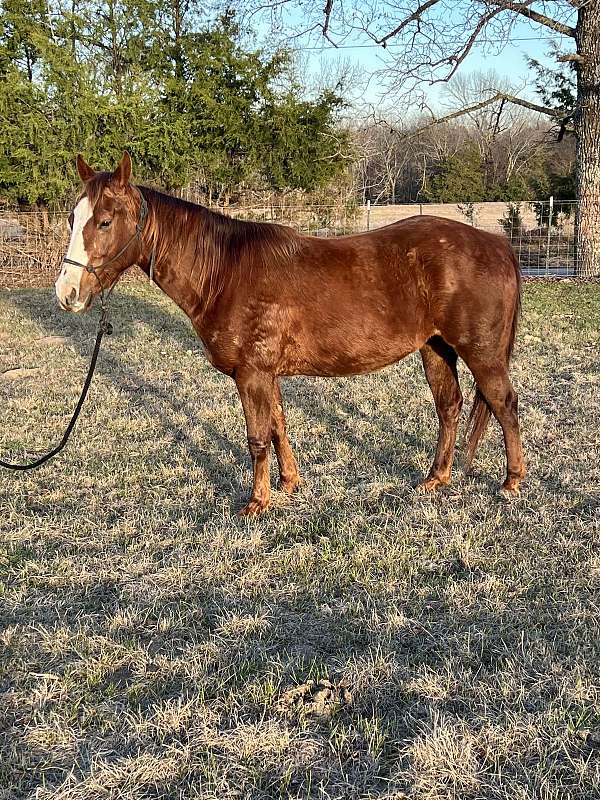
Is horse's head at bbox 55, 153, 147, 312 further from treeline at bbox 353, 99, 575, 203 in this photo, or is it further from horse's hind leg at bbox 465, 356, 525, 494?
treeline at bbox 353, 99, 575, 203

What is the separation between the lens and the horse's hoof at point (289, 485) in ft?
13.2

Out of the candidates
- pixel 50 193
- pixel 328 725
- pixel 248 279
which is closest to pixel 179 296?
pixel 248 279

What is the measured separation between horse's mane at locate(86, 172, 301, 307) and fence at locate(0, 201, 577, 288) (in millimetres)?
12108

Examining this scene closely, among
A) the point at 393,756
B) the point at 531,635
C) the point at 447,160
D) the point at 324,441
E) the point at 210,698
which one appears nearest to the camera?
the point at 393,756

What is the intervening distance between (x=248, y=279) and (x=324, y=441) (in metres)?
1.83

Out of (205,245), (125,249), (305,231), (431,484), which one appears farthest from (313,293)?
(305,231)

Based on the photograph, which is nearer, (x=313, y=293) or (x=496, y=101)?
(x=313, y=293)

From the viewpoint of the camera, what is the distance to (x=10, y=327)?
9758mm

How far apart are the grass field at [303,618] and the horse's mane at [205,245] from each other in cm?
149

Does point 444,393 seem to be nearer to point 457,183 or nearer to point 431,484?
point 431,484

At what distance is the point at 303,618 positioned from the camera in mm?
2658

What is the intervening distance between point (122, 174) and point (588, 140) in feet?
42.2

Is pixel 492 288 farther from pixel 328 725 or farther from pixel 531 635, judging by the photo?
pixel 328 725

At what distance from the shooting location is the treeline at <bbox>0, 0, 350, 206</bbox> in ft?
47.9
